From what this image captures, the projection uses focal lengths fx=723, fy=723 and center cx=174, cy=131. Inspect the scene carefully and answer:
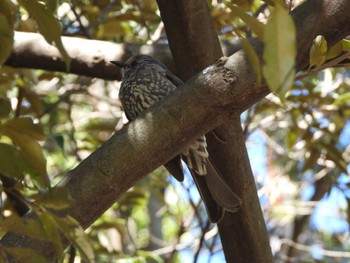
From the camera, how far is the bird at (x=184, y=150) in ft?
7.65

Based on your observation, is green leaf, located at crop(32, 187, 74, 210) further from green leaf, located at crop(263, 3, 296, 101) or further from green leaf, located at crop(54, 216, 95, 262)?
green leaf, located at crop(263, 3, 296, 101)

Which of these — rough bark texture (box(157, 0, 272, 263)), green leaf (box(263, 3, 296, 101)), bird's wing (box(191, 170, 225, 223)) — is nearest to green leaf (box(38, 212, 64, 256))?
green leaf (box(263, 3, 296, 101))

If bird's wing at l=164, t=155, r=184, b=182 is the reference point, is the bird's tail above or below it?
below

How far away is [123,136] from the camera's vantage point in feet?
5.31

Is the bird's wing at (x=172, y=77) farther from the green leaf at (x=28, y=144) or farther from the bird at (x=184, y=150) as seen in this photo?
the green leaf at (x=28, y=144)

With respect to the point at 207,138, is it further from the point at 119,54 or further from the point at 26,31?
the point at 26,31

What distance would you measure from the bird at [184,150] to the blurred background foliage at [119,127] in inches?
6.7

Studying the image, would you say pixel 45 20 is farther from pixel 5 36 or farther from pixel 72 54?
pixel 72 54

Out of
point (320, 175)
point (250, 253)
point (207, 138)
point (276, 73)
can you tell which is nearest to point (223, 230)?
point (250, 253)

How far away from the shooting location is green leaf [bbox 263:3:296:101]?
3.09 feet

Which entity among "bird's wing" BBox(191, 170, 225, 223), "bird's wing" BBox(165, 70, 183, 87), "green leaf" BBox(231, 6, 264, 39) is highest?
"bird's wing" BBox(165, 70, 183, 87)

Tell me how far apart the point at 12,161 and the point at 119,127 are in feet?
7.04

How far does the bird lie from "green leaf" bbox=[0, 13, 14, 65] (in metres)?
0.95

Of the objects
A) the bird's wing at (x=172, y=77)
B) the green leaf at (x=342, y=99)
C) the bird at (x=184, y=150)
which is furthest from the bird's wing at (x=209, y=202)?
the green leaf at (x=342, y=99)
